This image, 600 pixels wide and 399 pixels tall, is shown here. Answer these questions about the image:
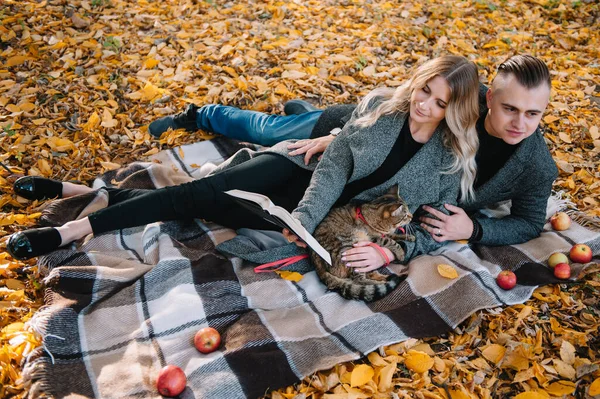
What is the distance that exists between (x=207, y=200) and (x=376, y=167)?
110 cm

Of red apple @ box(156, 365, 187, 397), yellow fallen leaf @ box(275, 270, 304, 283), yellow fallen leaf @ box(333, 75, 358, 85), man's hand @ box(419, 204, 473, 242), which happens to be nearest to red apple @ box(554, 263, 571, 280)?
man's hand @ box(419, 204, 473, 242)

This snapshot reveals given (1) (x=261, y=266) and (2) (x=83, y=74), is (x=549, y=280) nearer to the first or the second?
(1) (x=261, y=266)

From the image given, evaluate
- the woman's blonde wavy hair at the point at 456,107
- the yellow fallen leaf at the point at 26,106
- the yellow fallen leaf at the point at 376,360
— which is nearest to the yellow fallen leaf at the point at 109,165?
the yellow fallen leaf at the point at 26,106

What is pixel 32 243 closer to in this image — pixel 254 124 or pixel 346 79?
pixel 254 124

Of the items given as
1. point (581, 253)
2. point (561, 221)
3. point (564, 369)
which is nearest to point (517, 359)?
point (564, 369)

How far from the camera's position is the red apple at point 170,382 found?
7.72 ft

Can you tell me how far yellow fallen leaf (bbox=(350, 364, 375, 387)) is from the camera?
2.53 m

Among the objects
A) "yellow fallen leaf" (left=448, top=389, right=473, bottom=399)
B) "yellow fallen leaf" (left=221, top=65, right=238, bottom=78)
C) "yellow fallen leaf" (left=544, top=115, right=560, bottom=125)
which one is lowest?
"yellow fallen leaf" (left=448, top=389, right=473, bottom=399)

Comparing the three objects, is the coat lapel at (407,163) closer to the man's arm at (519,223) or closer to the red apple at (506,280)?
the man's arm at (519,223)

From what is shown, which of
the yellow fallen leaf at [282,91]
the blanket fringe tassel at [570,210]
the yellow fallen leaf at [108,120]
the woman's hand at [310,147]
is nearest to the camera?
the woman's hand at [310,147]

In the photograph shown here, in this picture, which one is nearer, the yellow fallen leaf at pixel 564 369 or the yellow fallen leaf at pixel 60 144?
the yellow fallen leaf at pixel 564 369

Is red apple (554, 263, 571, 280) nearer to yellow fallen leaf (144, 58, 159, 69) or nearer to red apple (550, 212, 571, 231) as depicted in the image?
red apple (550, 212, 571, 231)

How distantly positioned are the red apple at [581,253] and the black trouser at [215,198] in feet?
5.62

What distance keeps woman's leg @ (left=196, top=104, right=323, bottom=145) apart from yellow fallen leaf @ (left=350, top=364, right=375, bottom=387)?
1916 mm
